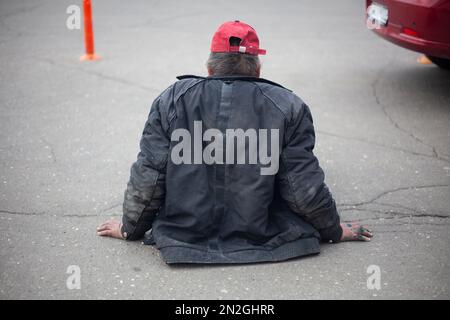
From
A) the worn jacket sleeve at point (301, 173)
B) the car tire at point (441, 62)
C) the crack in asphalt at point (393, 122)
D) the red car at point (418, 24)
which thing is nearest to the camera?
the worn jacket sleeve at point (301, 173)

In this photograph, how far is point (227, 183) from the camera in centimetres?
301

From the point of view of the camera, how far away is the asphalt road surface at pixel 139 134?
296 cm

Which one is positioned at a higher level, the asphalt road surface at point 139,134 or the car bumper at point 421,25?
the car bumper at point 421,25

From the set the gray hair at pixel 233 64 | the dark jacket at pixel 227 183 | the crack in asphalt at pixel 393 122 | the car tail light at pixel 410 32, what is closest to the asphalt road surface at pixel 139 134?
the crack in asphalt at pixel 393 122

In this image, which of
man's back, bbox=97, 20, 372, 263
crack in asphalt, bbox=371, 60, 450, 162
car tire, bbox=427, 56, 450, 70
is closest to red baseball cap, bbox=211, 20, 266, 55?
man's back, bbox=97, 20, 372, 263

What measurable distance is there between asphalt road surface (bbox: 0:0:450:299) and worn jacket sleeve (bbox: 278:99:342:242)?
1.14 feet

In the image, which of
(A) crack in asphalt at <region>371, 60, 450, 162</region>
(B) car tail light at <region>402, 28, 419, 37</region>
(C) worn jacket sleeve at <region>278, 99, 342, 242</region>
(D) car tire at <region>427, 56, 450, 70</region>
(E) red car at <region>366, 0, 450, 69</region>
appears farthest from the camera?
(D) car tire at <region>427, 56, 450, 70</region>

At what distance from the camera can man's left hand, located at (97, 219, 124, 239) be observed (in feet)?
Result: 10.9

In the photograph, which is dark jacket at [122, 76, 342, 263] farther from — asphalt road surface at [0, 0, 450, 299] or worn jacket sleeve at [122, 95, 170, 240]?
asphalt road surface at [0, 0, 450, 299]

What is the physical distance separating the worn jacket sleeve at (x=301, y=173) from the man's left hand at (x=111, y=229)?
102 centimetres

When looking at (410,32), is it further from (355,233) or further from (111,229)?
(111,229)

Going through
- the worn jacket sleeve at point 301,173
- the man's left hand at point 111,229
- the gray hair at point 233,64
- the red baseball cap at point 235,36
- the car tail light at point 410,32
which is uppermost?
the red baseball cap at point 235,36

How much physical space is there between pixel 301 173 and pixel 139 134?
89.2 inches

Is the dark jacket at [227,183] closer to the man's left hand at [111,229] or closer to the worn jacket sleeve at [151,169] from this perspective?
the worn jacket sleeve at [151,169]
